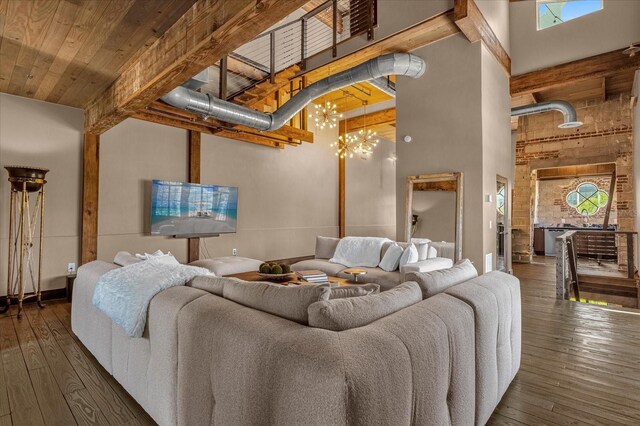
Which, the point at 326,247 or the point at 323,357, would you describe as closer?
the point at 323,357

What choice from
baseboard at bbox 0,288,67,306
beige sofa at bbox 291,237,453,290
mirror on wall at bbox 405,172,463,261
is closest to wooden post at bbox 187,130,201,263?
baseboard at bbox 0,288,67,306

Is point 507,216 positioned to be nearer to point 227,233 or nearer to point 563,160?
point 563,160

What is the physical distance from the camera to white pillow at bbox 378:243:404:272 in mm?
4504

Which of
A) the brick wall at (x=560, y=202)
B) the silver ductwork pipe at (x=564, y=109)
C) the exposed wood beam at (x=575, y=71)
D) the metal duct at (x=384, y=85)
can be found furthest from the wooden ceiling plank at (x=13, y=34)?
the brick wall at (x=560, y=202)

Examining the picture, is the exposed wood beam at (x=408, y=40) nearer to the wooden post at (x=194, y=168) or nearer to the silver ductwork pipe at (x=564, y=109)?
the wooden post at (x=194, y=168)

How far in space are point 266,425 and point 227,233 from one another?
539 centimetres

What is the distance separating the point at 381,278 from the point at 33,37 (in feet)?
13.6

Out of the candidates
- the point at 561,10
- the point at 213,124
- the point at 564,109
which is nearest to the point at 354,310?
the point at 213,124

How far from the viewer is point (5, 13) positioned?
2332mm

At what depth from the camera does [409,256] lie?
432cm

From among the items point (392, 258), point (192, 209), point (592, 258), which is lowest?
point (592, 258)

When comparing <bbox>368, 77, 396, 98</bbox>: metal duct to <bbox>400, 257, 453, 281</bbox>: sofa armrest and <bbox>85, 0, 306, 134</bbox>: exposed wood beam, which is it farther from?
<bbox>85, 0, 306, 134</bbox>: exposed wood beam

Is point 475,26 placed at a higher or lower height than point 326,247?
higher

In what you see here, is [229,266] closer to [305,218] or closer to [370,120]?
[305,218]
